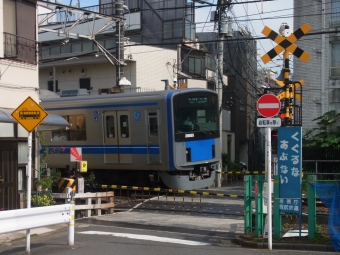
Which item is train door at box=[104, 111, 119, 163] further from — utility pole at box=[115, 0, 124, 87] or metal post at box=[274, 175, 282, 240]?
metal post at box=[274, 175, 282, 240]

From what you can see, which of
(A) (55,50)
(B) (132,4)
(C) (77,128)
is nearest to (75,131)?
(C) (77,128)

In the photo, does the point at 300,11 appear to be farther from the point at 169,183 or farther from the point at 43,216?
the point at 43,216

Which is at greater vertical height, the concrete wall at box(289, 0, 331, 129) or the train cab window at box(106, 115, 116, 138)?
the concrete wall at box(289, 0, 331, 129)

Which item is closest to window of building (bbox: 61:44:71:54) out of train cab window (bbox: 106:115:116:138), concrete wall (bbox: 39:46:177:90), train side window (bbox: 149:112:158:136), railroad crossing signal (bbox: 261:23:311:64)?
concrete wall (bbox: 39:46:177:90)

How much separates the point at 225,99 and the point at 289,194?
24853 millimetres

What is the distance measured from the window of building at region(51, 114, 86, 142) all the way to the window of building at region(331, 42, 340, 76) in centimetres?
1210

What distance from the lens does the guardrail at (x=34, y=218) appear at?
28.4ft

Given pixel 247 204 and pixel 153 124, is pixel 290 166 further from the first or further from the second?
pixel 153 124

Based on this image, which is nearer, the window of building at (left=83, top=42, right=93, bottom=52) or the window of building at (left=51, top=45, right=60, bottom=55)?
the window of building at (left=83, top=42, right=93, bottom=52)

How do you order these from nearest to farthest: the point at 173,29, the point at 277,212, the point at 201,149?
the point at 277,212, the point at 201,149, the point at 173,29

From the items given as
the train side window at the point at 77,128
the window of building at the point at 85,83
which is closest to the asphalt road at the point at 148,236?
the train side window at the point at 77,128

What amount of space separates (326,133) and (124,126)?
9726 millimetres

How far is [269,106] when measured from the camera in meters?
10.2

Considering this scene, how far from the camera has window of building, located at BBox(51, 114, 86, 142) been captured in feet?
66.2
